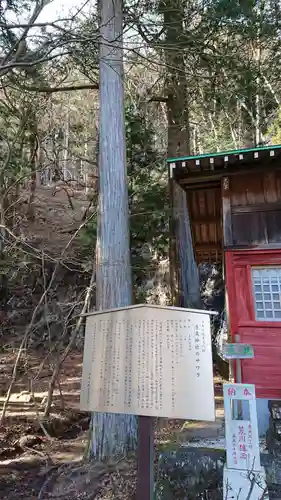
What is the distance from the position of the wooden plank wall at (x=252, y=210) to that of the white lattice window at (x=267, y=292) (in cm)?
48

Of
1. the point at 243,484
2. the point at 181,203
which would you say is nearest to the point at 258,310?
the point at 243,484

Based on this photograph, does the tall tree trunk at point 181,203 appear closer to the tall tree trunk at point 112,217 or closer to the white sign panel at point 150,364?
the tall tree trunk at point 112,217

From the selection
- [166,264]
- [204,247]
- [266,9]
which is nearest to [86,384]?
[204,247]

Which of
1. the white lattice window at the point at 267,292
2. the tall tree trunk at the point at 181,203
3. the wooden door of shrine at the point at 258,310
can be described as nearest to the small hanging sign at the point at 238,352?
the wooden door of shrine at the point at 258,310

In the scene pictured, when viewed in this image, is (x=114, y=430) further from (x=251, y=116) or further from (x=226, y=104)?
(x=251, y=116)

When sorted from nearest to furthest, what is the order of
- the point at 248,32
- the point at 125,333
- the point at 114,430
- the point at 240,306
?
the point at 125,333 → the point at 114,430 → the point at 240,306 → the point at 248,32

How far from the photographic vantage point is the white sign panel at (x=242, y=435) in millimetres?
3557

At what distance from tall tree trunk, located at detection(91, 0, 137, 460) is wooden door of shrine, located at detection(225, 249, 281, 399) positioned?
185cm

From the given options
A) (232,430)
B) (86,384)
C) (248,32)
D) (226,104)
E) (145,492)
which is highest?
(248,32)

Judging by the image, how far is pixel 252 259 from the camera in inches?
237

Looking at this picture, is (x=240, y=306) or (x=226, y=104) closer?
(x=240, y=306)

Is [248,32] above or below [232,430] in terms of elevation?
above

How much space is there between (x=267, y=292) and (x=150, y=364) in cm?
352

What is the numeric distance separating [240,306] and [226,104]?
5.95m
